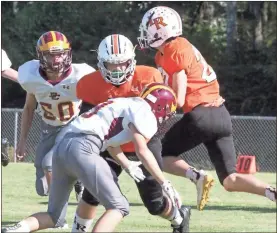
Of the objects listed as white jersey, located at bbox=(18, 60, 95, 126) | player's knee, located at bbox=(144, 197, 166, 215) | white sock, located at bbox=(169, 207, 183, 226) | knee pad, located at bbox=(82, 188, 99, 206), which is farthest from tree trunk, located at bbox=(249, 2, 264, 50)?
knee pad, located at bbox=(82, 188, 99, 206)

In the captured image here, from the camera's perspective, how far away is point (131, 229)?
7895mm

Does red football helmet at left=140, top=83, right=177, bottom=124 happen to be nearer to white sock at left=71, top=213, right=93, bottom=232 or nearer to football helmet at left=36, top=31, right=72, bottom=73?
white sock at left=71, top=213, right=93, bottom=232

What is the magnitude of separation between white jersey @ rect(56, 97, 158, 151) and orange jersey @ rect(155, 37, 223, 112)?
1290mm

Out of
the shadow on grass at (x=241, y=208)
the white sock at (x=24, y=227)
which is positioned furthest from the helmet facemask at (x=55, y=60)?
the shadow on grass at (x=241, y=208)

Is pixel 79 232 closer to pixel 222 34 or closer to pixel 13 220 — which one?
pixel 13 220

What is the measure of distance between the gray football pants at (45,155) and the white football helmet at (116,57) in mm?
1757

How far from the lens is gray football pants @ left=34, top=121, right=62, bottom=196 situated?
815 cm

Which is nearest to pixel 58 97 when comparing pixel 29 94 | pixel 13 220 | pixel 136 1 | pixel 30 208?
pixel 29 94

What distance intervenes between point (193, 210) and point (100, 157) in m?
3.99

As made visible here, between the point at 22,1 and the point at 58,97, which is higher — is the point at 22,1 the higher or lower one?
the lower one

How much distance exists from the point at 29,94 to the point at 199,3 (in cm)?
1794

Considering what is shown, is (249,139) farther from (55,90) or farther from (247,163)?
(55,90)

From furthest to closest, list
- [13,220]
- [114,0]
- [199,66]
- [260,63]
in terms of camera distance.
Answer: [114,0] → [260,63] → [13,220] → [199,66]

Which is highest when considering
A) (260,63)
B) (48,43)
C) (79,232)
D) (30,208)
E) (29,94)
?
(48,43)
